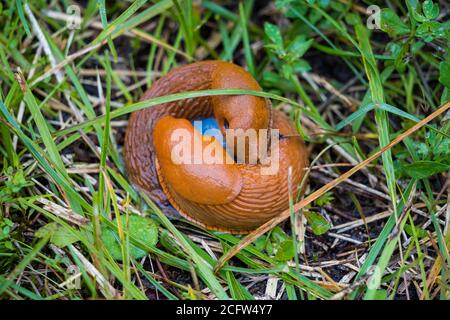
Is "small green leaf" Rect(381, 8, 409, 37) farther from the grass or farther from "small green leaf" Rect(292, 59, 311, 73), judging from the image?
"small green leaf" Rect(292, 59, 311, 73)

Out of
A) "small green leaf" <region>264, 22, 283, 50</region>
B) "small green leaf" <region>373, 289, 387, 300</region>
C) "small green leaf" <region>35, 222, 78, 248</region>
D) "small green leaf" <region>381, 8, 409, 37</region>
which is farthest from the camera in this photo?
"small green leaf" <region>264, 22, 283, 50</region>

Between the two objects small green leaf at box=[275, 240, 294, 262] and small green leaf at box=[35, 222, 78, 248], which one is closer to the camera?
small green leaf at box=[35, 222, 78, 248]

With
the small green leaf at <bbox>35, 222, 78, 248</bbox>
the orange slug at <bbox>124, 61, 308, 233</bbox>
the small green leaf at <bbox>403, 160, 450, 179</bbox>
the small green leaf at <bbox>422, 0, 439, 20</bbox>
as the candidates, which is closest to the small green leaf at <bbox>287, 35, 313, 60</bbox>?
the orange slug at <bbox>124, 61, 308, 233</bbox>

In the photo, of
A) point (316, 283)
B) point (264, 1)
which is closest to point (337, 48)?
point (264, 1)

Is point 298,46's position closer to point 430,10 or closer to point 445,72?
point 430,10

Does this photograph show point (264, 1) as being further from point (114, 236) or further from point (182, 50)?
point (114, 236)

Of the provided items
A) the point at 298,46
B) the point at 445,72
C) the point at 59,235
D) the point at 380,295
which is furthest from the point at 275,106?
the point at 59,235
